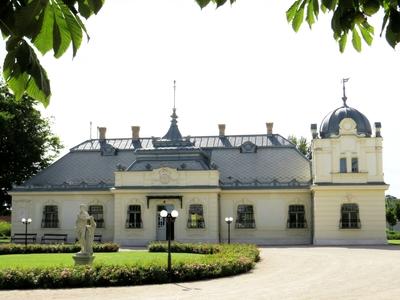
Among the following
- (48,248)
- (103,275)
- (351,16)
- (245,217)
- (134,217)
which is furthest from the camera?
(245,217)

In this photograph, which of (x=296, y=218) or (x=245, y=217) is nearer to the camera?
(x=296, y=218)

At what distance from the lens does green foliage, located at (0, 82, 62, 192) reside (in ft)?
142

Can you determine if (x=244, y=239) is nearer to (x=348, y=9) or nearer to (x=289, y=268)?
(x=289, y=268)

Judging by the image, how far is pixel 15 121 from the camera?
4397cm

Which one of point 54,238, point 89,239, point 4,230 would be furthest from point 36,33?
point 4,230

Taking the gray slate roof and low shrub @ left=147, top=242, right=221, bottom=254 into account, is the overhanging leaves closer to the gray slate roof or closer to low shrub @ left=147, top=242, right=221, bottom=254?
low shrub @ left=147, top=242, right=221, bottom=254

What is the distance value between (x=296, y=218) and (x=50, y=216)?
56.0 ft

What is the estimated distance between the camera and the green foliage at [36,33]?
2154 millimetres

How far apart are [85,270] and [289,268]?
24.8 ft

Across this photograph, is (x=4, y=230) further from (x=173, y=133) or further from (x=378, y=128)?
(x=378, y=128)

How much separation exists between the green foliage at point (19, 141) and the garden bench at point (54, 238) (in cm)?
738

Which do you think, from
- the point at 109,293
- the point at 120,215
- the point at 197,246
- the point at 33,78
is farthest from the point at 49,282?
the point at 120,215

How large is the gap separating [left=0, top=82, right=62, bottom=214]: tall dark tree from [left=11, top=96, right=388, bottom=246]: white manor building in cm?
422

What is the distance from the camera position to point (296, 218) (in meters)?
37.6
